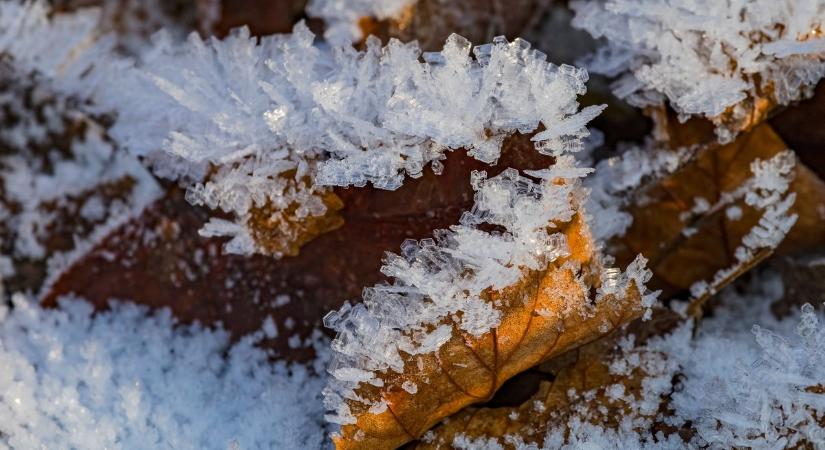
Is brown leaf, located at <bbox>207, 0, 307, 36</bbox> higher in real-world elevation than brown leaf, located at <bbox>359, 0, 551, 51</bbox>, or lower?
lower

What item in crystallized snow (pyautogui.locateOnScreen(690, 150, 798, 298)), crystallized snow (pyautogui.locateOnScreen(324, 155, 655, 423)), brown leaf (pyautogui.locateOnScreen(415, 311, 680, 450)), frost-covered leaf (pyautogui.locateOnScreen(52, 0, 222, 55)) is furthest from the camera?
frost-covered leaf (pyautogui.locateOnScreen(52, 0, 222, 55))

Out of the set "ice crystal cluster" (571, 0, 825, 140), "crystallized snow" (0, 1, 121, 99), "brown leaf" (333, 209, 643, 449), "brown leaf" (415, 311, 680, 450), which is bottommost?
"brown leaf" (415, 311, 680, 450)

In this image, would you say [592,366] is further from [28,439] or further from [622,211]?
[28,439]

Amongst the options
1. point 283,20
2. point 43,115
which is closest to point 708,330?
point 283,20

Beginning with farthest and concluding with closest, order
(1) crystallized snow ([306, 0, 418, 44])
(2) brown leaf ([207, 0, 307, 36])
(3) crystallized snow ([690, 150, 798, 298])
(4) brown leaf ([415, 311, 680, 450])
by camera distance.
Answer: (2) brown leaf ([207, 0, 307, 36]) → (1) crystallized snow ([306, 0, 418, 44]) → (3) crystallized snow ([690, 150, 798, 298]) → (4) brown leaf ([415, 311, 680, 450])

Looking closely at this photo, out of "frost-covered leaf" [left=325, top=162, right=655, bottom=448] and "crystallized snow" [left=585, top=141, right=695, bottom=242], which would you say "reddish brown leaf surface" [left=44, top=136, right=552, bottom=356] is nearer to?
"frost-covered leaf" [left=325, top=162, right=655, bottom=448]

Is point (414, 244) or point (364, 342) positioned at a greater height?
point (414, 244)

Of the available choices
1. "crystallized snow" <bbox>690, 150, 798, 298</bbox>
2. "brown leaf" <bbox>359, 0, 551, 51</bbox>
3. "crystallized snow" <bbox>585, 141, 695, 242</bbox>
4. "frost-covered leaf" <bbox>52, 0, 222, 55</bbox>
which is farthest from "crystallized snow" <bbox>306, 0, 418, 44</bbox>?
"crystallized snow" <bbox>690, 150, 798, 298</bbox>

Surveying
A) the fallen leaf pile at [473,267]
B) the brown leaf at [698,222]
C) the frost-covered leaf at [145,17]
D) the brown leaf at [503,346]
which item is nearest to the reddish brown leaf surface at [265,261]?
the fallen leaf pile at [473,267]
